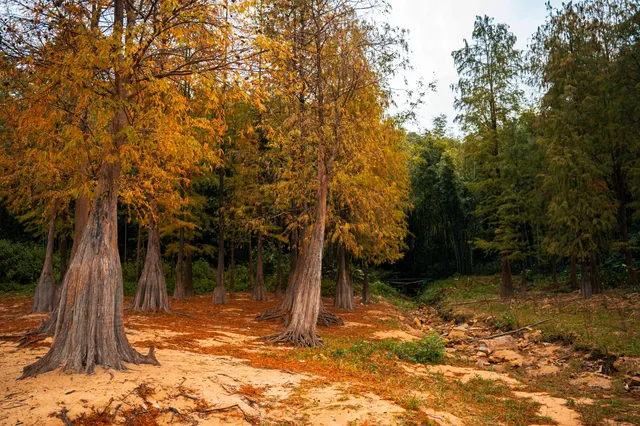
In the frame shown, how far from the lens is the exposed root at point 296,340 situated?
38.8 ft

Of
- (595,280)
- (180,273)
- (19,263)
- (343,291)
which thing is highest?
(19,263)

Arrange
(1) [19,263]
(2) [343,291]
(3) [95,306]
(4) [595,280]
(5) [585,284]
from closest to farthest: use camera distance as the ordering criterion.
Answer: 1. (3) [95,306]
2. (5) [585,284]
3. (4) [595,280]
4. (2) [343,291]
5. (1) [19,263]

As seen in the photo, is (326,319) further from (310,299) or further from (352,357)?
(352,357)

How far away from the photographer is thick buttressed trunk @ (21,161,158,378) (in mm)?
6727

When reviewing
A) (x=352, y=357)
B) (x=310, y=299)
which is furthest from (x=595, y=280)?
(x=352, y=357)

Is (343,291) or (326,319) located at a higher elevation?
(343,291)

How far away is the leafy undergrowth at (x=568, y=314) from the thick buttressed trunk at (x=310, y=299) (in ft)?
22.2

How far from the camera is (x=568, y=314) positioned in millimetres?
16000

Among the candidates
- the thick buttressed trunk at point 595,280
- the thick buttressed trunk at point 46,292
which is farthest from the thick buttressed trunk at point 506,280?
the thick buttressed trunk at point 46,292

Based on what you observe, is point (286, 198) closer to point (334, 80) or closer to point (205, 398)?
point (334, 80)

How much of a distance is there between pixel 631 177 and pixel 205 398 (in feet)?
66.2

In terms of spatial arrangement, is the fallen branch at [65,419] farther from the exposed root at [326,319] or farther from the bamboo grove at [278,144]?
the exposed root at [326,319]

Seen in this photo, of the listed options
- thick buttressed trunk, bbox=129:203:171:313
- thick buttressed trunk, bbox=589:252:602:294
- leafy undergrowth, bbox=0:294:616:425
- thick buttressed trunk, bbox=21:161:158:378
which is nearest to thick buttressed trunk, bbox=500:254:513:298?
thick buttressed trunk, bbox=589:252:602:294

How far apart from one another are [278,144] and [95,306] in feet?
32.1
